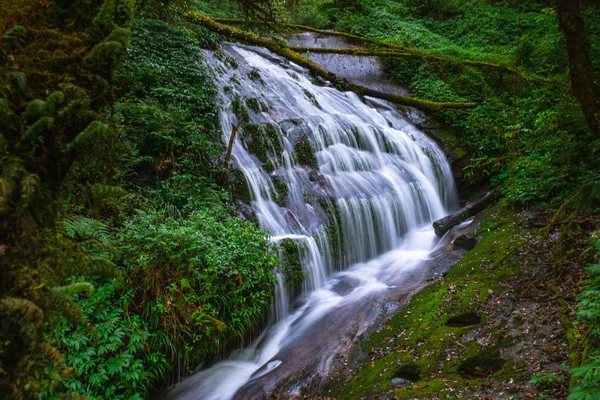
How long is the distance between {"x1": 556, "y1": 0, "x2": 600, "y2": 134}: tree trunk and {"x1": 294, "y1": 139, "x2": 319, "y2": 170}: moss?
214 inches

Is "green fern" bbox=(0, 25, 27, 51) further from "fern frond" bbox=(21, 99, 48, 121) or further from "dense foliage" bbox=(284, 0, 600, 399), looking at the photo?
"dense foliage" bbox=(284, 0, 600, 399)

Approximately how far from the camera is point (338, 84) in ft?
46.2

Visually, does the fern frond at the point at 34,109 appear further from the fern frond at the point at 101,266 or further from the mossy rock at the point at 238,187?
the mossy rock at the point at 238,187

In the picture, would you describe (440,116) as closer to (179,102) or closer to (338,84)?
(338,84)

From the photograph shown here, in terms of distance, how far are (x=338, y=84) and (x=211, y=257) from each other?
1007cm

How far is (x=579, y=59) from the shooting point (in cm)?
511

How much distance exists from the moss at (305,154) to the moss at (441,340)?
13.7ft

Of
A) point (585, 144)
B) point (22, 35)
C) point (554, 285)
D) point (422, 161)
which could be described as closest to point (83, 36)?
point (22, 35)

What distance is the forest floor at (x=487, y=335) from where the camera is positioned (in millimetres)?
3748

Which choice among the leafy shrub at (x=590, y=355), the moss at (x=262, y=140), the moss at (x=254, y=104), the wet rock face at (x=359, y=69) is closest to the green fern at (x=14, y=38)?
the leafy shrub at (x=590, y=355)

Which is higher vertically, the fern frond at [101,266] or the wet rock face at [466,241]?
the fern frond at [101,266]

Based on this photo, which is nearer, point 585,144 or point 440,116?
point 585,144

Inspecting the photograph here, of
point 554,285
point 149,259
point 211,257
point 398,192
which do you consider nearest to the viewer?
point 554,285

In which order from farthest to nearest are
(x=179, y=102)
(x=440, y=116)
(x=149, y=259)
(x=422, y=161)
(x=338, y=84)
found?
(x=338, y=84)
(x=440, y=116)
(x=422, y=161)
(x=179, y=102)
(x=149, y=259)
